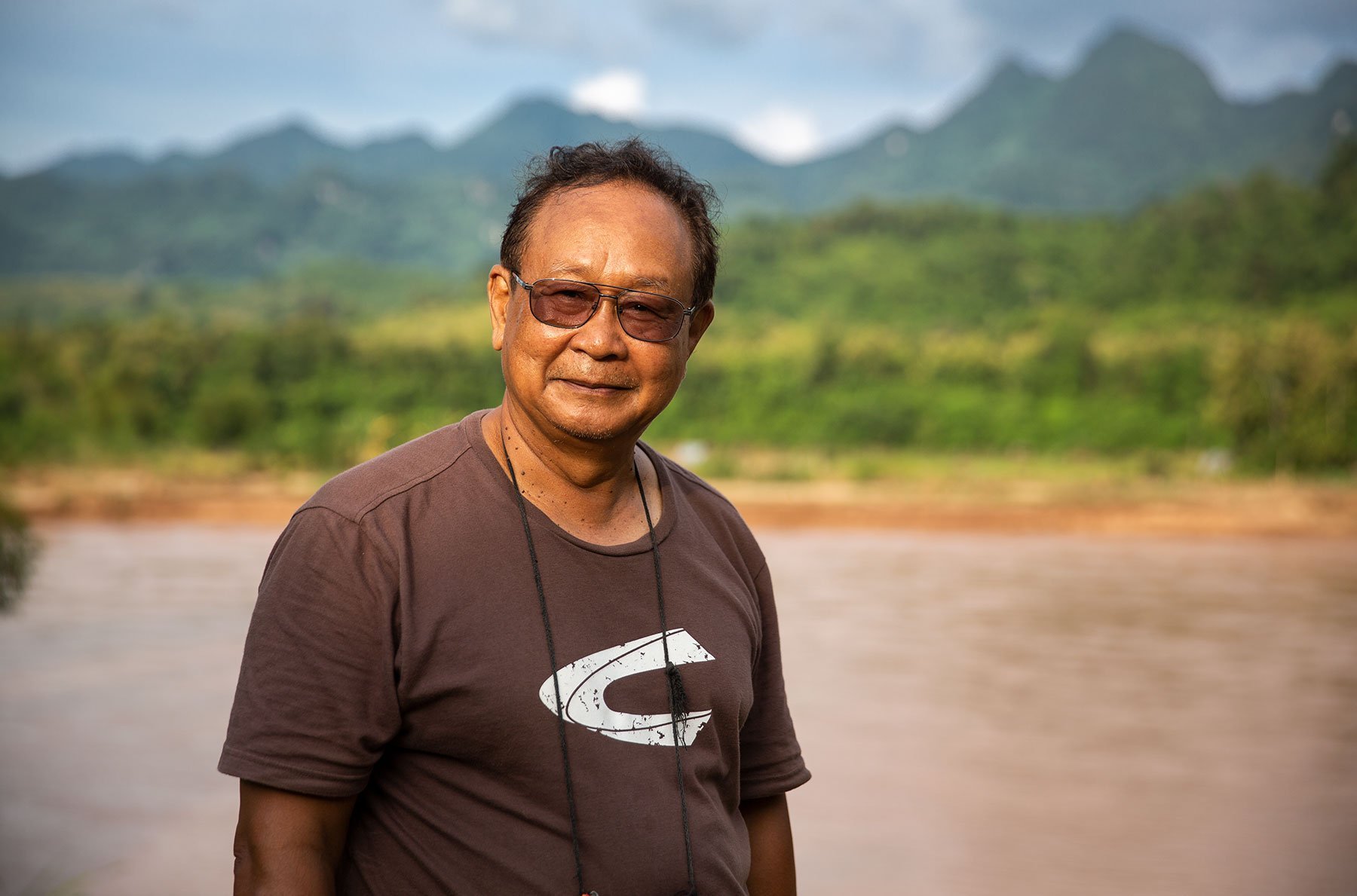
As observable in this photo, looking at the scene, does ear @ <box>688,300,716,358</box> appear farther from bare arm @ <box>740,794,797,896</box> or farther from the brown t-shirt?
bare arm @ <box>740,794,797,896</box>

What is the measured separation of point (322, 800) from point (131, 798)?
7028mm

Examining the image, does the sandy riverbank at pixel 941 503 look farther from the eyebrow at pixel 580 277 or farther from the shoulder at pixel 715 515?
the eyebrow at pixel 580 277

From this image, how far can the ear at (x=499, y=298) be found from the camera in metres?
1.48

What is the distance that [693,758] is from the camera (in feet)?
4.47

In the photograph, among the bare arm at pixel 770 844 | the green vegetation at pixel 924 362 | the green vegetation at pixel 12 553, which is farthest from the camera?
the green vegetation at pixel 924 362

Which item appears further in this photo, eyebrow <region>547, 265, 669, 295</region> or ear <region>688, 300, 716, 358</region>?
ear <region>688, 300, 716, 358</region>

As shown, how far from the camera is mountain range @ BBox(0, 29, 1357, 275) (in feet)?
270

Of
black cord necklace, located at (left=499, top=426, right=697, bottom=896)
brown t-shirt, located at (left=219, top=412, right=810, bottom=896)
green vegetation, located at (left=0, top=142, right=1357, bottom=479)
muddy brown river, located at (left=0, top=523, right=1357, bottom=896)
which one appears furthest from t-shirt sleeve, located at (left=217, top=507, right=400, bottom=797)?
green vegetation, located at (left=0, top=142, right=1357, bottom=479)

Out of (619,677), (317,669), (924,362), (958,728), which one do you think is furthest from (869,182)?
(317,669)

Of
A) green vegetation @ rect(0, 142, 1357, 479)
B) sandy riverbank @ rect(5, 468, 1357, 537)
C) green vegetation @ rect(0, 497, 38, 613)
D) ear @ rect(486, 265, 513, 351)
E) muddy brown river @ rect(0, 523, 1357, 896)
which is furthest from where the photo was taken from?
green vegetation @ rect(0, 142, 1357, 479)

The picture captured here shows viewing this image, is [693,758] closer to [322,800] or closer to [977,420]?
[322,800]

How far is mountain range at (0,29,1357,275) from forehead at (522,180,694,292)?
69782 mm

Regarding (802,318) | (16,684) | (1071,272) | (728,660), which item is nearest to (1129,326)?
(1071,272)

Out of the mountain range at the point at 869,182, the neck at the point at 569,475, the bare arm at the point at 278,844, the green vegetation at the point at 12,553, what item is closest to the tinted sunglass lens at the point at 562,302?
the neck at the point at 569,475
